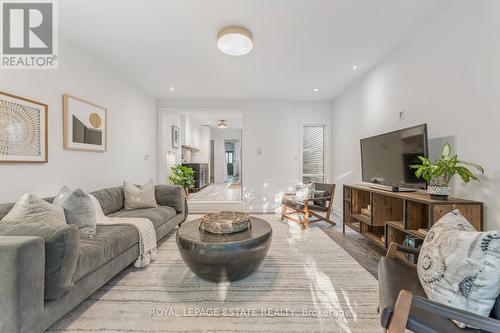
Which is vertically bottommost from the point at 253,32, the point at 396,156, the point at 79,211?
the point at 79,211

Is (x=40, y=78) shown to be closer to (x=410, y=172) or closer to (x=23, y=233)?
(x=23, y=233)

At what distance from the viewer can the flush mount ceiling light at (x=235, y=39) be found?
2.35m

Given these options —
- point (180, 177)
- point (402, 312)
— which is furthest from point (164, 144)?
point (402, 312)

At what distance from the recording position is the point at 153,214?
2803 mm

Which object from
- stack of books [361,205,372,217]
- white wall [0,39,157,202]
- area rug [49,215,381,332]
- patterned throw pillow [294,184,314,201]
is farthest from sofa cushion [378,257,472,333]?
white wall [0,39,157,202]

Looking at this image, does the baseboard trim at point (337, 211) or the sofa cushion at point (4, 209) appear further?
the baseboard trim at point (337, 211)

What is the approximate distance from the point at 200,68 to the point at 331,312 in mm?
3524

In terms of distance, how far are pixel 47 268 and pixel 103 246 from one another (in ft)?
1.56

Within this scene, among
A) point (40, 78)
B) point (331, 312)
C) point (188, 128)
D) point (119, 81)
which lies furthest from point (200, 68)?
point (188, 128)

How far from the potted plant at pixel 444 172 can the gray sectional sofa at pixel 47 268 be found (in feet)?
9.35

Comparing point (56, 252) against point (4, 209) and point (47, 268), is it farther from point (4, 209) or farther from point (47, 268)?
point (4, 209)

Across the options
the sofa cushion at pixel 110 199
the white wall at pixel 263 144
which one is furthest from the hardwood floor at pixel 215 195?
the sofa cushion at pixel 110 199

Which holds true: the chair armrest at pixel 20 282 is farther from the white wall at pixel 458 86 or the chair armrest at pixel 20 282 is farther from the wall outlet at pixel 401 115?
the wall outlet at pixel 401 115

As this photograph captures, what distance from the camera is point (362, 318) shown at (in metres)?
1.58
